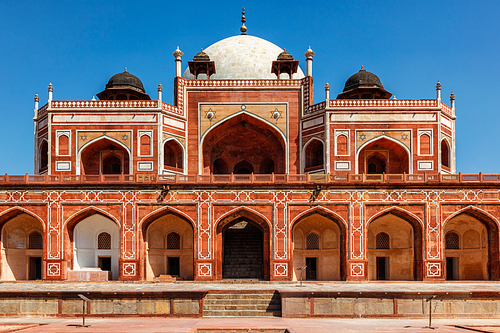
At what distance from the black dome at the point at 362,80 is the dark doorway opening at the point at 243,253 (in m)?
8.93

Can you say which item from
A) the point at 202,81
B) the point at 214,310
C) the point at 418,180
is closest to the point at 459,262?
the point at 418,180

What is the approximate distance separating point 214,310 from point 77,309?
3.64 m

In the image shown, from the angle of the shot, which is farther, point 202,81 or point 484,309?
point 202,81

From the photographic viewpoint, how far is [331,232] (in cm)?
2294

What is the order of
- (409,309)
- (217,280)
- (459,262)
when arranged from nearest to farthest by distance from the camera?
(409,309) → (217,280) → (459,262)

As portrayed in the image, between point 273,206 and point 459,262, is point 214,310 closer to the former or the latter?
point 273,206

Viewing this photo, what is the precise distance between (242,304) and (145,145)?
11.4 meters

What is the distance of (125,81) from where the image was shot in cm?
2748

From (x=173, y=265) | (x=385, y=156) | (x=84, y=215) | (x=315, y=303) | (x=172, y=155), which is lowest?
(x=173, y=265)

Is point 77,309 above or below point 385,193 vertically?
below

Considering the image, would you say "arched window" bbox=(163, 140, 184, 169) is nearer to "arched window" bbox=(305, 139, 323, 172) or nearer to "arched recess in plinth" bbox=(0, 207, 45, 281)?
"arched window" bbox=(305, 139, 323, 172)

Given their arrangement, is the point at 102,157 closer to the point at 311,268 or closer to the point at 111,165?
the point at 111,165

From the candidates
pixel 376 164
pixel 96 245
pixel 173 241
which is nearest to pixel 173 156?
pixel 173 241

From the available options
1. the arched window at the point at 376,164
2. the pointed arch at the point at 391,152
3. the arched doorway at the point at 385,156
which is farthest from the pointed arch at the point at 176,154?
the arched window at the point at 376,164
